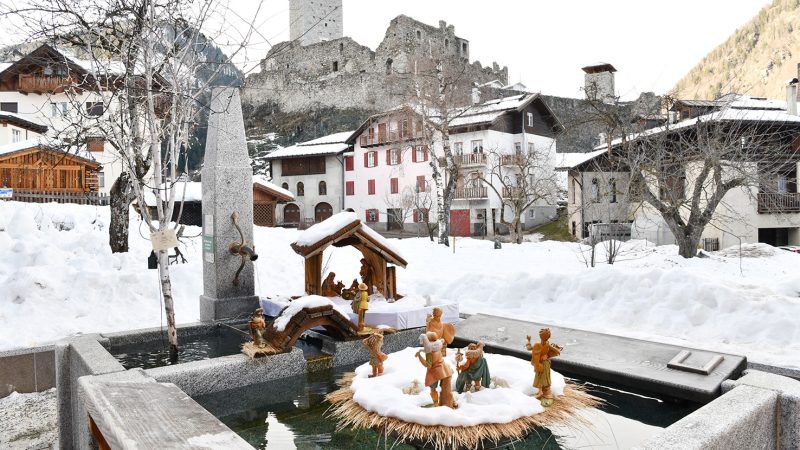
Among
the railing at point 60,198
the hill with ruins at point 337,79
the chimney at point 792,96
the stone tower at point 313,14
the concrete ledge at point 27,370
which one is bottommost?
the concrete ledge at point 27,370

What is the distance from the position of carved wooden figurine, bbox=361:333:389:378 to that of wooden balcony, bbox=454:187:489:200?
34586 millimetres

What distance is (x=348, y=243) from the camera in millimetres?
7727

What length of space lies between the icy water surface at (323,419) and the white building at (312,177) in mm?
43272

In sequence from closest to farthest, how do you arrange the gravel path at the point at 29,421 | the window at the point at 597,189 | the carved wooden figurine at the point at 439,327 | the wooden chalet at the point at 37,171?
the carved wooden figurine at the point at 439,327
the gravel path at the point at 29,421
the window at the point at 597,189
the wooden chalet at the point at 37,171

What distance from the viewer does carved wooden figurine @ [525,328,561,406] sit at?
452cm

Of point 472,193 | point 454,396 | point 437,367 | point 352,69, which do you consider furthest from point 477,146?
point 437,367

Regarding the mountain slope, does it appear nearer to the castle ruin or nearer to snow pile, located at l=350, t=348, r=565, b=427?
the castle ruin

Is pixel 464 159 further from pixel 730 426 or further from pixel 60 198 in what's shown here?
pixel 730 426

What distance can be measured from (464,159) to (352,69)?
26.6 metres

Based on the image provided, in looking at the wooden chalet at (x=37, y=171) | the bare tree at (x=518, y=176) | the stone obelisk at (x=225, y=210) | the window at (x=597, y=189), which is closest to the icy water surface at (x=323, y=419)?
the stone obelisk at (x=225, y=210)

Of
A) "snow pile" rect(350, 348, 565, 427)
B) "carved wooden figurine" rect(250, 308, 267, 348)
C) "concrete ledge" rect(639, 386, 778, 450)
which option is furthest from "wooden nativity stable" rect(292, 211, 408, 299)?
"concrete ledge" rect(639, 386, 778, 450)

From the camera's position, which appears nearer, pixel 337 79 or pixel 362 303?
pixel 362 303

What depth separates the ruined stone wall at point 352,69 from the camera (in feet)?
192

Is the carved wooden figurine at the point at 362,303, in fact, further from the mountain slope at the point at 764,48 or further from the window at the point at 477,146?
the mountain slope at the point at 764,48
